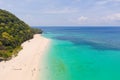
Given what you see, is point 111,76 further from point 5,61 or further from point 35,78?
point 5,61

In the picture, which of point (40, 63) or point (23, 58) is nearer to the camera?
Answer: point (40, 63)

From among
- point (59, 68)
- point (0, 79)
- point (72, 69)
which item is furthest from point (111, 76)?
point (0, 79)

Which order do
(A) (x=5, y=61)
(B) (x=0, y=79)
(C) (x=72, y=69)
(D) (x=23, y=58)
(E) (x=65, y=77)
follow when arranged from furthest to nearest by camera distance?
(D) (x=23, y=58)
(A) (x=5, y=61)
(C) (x=72, y=69)
(E) (x=65, y=77)
(B) (x=0, y=79)

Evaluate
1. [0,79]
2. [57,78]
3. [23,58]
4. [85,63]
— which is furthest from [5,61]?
[85,63]

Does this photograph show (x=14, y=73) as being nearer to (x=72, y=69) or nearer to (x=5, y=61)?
(x=5, y=61)

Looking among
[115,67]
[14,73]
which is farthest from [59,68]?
[115,67]

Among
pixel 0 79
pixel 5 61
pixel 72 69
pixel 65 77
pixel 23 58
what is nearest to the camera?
pixel 0 79

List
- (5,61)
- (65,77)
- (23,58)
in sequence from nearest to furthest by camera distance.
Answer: (65,77) → (5,61) → (23,58)

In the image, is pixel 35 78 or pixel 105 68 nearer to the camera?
pixel 35 78
